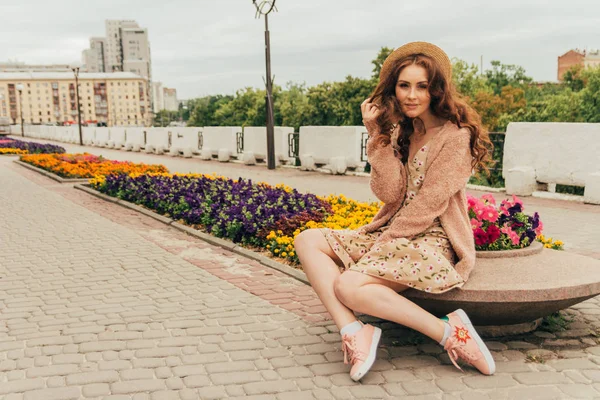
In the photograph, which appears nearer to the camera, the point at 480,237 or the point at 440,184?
the point at 440,184

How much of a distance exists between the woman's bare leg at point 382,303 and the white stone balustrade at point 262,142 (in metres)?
15.2

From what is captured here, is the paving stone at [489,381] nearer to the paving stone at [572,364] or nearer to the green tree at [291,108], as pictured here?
the paving stone at [572,364]

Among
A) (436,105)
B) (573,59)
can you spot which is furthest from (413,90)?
(573,59)

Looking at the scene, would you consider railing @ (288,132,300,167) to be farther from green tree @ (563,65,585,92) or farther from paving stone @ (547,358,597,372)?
green tree @ (563,65,585,92)

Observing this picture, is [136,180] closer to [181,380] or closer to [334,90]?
[181,380]

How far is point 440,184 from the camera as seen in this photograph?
343cm

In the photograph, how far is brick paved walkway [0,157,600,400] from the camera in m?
3.20

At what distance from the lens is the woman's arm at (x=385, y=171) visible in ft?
12.0

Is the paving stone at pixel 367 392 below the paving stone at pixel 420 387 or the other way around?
below

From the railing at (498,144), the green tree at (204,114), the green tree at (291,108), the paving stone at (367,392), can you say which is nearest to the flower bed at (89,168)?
the railing at (498,144)

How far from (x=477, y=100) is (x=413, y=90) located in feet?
154

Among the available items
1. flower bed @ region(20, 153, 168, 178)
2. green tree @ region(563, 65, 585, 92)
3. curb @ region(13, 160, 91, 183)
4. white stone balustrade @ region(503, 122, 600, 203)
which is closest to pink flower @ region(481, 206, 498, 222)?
white stone balustrade @ region(503, 122, 600, 203)

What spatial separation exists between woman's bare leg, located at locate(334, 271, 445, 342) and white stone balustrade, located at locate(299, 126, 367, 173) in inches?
486

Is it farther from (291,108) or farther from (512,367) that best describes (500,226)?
(291,108)
